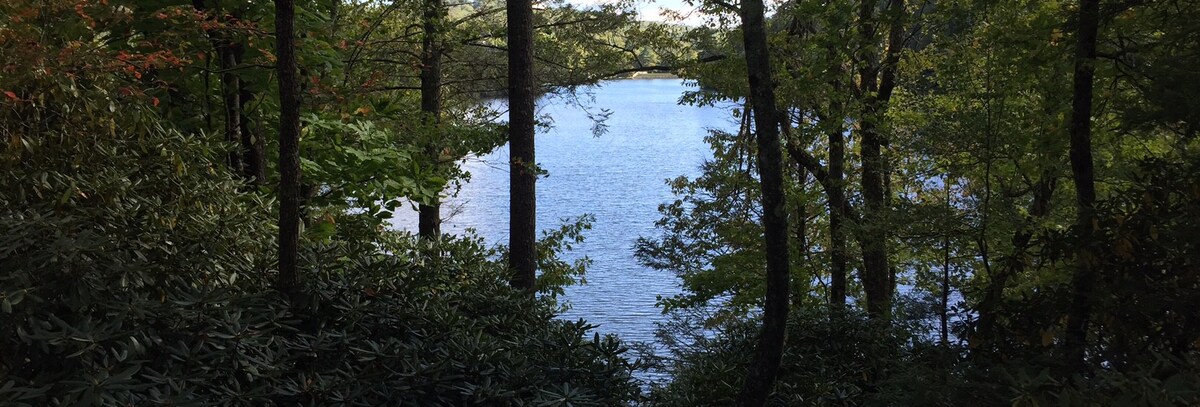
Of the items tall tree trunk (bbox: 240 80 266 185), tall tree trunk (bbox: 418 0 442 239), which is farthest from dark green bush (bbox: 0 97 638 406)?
tall tree trunk (bbox: 418 0 442 239)

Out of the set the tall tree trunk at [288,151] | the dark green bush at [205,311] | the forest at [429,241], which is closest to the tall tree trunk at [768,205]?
the forest at [429,241]

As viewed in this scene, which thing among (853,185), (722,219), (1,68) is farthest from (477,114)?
(1,68)

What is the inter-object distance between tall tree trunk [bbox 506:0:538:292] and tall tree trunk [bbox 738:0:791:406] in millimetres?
3160

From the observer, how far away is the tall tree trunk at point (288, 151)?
418cm

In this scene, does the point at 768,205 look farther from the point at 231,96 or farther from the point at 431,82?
the point at 431,82

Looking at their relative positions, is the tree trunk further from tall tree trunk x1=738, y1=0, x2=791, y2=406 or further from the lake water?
tall tree trunk x1=738, y1=0, x2=791, y2=406

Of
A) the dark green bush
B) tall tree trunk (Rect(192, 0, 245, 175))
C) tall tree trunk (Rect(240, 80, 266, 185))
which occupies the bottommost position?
the dark green bush

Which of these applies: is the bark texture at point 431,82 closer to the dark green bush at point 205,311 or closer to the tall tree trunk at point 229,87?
the tall tree trunk at point 229,87

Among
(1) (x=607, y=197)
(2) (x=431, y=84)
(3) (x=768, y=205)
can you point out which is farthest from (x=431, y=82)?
(1) (x=607, y=197)

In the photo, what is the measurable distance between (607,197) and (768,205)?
17.2 m

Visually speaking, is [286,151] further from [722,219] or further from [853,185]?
[853,185]

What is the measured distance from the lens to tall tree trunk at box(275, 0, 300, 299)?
4180 millimetres

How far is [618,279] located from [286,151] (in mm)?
13055

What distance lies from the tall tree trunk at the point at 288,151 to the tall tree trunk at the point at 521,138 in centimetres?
340
